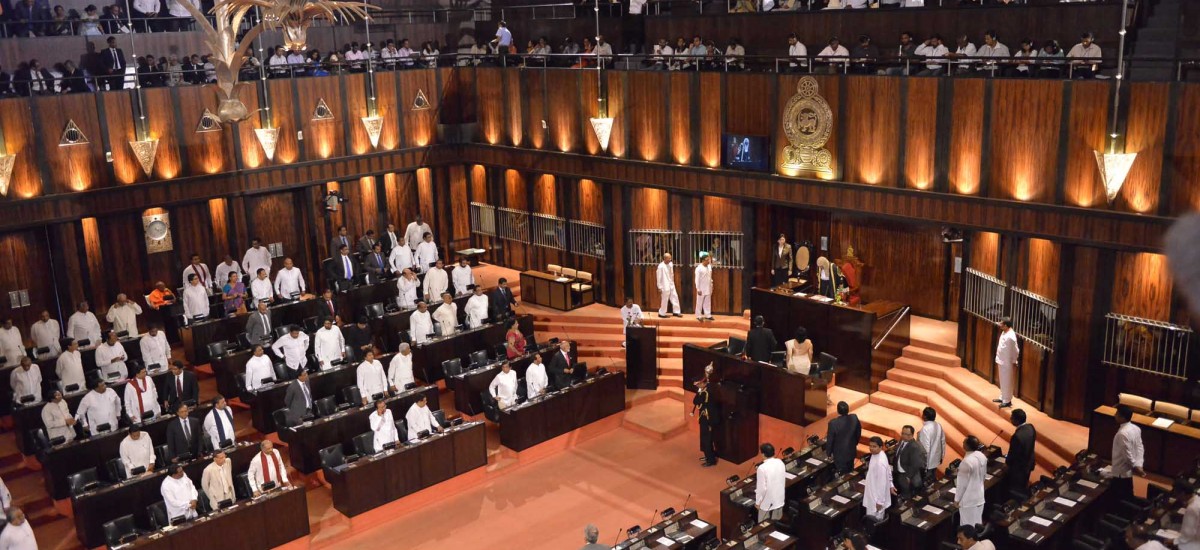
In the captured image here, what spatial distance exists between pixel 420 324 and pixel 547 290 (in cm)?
387

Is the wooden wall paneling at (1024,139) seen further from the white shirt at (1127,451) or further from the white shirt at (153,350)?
the white shirt at (153,350)

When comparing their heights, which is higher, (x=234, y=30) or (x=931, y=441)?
(x=234, y=30)

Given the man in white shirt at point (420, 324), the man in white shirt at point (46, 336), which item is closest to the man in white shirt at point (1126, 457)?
the man in white shirt at point (420, 324)

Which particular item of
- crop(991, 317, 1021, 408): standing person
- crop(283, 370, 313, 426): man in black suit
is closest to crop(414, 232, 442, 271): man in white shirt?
crop(283, 370, 313, 426): man in black suit

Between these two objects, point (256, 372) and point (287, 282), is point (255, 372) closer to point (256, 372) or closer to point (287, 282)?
point (256, 372)

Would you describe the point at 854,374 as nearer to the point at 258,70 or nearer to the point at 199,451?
the point at 199,451

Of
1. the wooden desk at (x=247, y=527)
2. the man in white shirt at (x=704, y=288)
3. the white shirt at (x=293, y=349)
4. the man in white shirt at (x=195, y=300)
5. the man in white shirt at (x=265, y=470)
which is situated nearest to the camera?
the wooden desk at (x=247, y=527)

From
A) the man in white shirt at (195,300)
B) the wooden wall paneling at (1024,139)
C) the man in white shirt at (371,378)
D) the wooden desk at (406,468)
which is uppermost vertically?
the wooden wall paneling at (1024,139)

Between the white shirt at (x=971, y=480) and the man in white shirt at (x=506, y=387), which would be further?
the man in white shirt at (x=506, y=387)

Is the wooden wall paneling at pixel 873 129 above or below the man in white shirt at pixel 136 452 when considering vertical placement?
above

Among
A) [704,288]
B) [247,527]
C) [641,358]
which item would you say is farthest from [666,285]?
[247,527]

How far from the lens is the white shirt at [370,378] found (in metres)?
15.5

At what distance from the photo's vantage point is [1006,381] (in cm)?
1480

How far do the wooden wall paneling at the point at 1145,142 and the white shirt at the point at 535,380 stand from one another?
8857 millimetres
